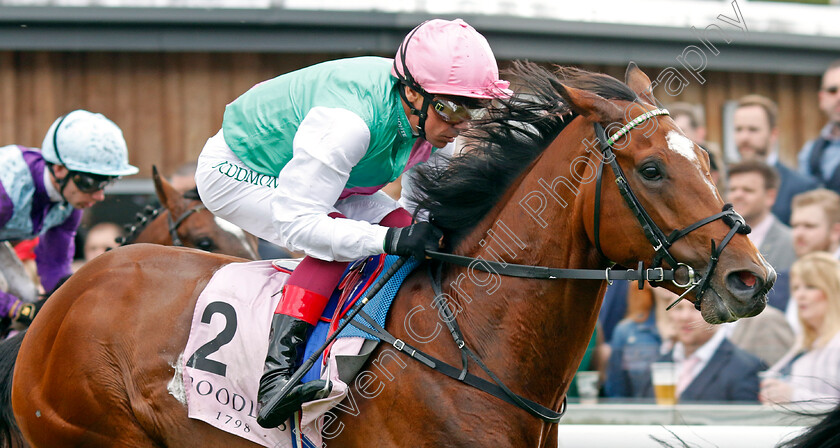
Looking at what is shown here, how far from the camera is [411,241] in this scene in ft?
9.18

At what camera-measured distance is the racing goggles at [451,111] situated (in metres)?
2.95

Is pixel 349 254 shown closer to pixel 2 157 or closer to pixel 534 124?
pixel 534 124

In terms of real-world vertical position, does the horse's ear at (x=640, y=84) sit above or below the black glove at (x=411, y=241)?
above

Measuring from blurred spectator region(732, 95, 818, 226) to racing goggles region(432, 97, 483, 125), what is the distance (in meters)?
3.78

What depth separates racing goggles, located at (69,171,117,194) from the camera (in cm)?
491

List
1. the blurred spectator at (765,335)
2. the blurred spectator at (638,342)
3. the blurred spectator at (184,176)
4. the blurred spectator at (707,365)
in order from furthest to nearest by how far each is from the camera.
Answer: the blurred spectator at (184,176) → the blurred spectator at (638,342) → the blurred spectator at (765,335) → the blurred spectator at (707,365)

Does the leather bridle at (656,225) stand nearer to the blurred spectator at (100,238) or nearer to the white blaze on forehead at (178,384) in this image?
the white blaze on forehead at (178,384)

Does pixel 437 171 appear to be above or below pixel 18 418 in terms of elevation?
above

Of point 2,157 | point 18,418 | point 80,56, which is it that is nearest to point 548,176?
point 18,418

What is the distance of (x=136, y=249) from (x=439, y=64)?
146 cm

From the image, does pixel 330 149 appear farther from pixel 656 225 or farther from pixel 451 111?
pixel 656 225

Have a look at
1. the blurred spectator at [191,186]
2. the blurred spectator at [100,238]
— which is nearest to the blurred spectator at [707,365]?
the blurred spectator at [191,186]

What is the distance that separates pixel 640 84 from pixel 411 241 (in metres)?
0.95

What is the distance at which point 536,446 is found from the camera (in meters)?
2.74
